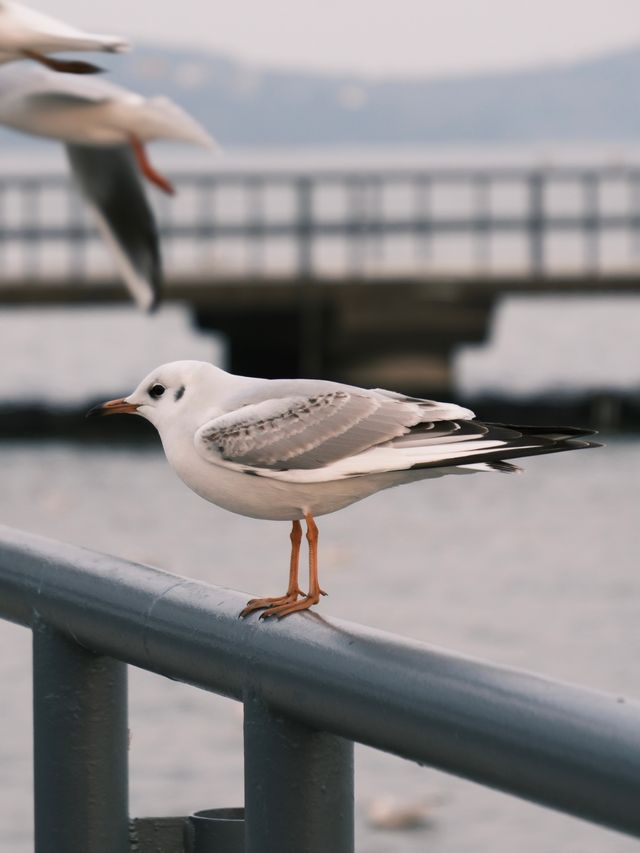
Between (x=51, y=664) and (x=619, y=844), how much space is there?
6.89 metres

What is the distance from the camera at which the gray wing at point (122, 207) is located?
7.99ft

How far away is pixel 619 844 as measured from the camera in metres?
8.43

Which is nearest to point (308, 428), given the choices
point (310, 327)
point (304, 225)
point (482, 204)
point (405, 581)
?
point (405, 581)

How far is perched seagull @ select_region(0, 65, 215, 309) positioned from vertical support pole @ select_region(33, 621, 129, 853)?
548 mm

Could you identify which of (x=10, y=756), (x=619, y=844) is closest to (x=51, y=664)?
(x=619, y=844)

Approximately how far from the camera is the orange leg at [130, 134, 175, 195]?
2254mm

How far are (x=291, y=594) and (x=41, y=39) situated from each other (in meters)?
0.63

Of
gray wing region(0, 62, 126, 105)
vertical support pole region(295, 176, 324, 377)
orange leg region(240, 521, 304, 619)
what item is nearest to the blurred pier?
vertical support pole region(295, 176, 324, 377)

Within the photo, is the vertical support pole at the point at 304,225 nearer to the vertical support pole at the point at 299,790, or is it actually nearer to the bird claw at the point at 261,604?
the bird claw at the point at 261,604

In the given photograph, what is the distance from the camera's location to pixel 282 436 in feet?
6.23

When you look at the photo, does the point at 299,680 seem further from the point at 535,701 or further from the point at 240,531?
the point at 240,531

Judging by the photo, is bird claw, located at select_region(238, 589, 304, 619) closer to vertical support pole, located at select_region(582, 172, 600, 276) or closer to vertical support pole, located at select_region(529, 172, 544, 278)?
vertical support pole, located at select_region(529, 172, 544, 278)

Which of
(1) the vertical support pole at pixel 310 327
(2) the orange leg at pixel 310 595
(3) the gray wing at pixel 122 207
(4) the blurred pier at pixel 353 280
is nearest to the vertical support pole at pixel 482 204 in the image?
(4) the blurred pier at pixel 353 280

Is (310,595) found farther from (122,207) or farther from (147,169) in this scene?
(122,207)
